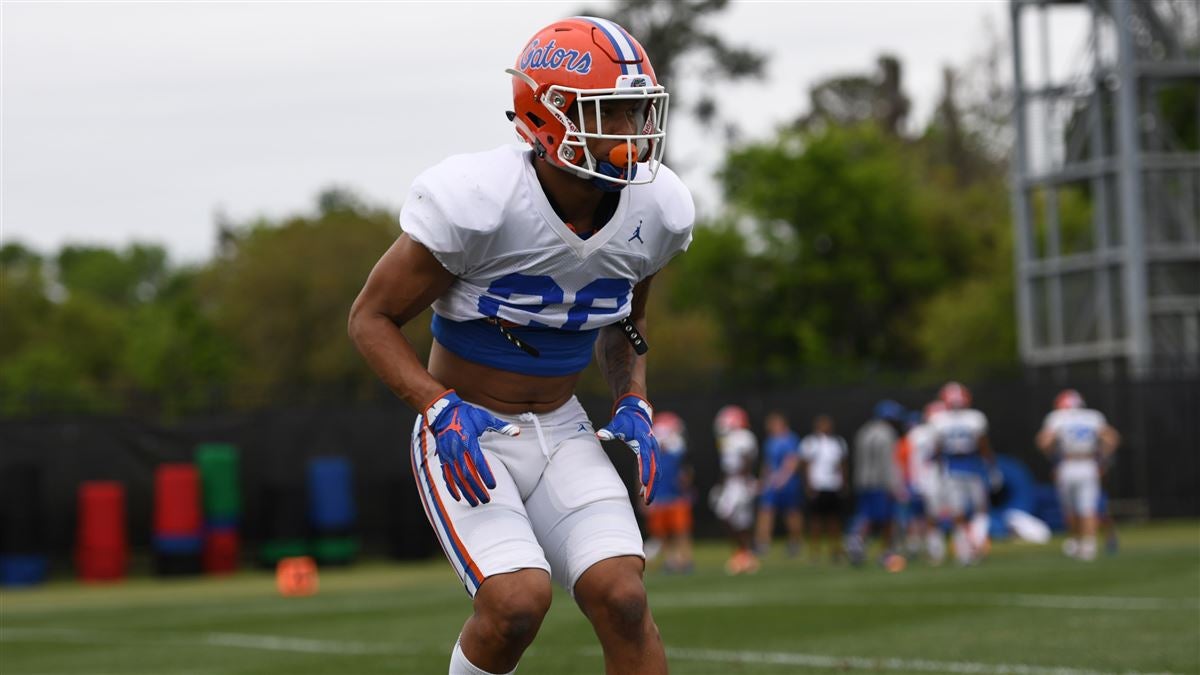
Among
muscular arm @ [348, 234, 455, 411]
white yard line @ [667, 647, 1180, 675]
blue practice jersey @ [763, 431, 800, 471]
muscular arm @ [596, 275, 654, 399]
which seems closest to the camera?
muscular arm @ [348, 234, 455, 411]

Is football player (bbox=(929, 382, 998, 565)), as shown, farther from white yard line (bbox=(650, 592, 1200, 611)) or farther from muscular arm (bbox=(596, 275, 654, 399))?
muscular arm (bbox=(596, 275, 654, 399))

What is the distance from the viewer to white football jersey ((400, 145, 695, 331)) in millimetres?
4949

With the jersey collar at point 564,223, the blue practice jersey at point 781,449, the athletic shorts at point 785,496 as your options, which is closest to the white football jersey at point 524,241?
the jersey collar at point 564,223

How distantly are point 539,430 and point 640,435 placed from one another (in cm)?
32

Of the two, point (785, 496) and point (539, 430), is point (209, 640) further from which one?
point (785, 496)

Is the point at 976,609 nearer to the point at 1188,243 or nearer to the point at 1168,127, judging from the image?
the point at 1188,243

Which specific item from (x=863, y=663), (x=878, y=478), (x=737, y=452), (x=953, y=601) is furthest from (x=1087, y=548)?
(x=863, y=663)

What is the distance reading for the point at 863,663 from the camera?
9.30m

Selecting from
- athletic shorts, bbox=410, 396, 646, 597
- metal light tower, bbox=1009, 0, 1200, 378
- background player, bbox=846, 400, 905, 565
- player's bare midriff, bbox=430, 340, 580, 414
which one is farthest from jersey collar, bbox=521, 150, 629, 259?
metal light tower, bbox=1009, 0, 1200, 378

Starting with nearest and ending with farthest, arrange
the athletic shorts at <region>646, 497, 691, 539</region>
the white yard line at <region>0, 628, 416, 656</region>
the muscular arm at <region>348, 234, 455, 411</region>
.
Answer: the muscular arm at <region>348, 234, 455, 411</region>
the white yard line at <region>0, 628, 416, 656</region>
the athletic shorts at <region>646, 497, 691, 539</region>

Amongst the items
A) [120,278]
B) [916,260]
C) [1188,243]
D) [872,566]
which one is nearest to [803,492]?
[872,566]

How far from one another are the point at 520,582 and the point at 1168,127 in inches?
1285

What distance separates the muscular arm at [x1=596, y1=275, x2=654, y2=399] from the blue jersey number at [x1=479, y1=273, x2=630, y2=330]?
0.32 metres

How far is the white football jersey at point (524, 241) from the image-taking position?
16.2 ft
